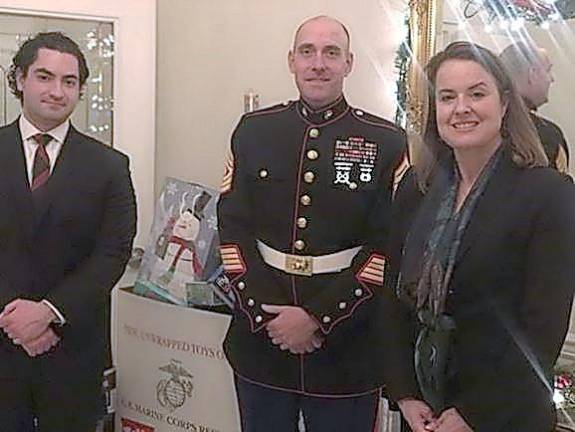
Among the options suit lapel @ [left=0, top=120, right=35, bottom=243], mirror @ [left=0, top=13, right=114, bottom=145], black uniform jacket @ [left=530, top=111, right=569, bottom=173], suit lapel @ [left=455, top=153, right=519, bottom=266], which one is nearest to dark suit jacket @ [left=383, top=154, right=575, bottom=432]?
suit lapel @ [left=455, top=153, right=519, bottom=266]

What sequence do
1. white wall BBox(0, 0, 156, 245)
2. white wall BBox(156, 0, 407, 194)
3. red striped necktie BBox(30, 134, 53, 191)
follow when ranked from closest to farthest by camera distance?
red striped necktie BBox(30, 134, 53, 191), white wall BBox(156, 0, 407, 194), white wall BBox(0, 0, 156, 245)

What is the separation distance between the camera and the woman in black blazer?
137 centimetres

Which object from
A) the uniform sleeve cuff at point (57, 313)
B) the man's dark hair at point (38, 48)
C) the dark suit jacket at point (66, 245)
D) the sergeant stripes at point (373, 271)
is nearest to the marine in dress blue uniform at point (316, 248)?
the sergeant stripes at point (373, 271)

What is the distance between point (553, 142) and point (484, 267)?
1.66 feet

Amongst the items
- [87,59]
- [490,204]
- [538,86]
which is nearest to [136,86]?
[87,59]

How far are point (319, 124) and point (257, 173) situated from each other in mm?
182

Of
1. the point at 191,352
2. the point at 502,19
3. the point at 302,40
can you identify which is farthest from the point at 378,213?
the point at 191,352

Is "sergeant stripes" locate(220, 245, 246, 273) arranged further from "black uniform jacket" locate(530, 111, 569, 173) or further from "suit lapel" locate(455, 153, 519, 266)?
"black uniform jacket" locate(530, 111, 569, 173)

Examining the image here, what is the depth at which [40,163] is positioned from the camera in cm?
188

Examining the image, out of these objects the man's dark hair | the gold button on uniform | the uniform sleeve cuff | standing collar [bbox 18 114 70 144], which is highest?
the man's dark hair

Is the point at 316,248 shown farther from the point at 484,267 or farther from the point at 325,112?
the point at 484,267

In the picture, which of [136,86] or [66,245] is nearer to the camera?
[66,245]

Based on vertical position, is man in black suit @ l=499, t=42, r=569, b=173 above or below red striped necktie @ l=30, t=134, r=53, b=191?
above

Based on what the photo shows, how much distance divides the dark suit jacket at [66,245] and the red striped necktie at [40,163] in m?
0.02
